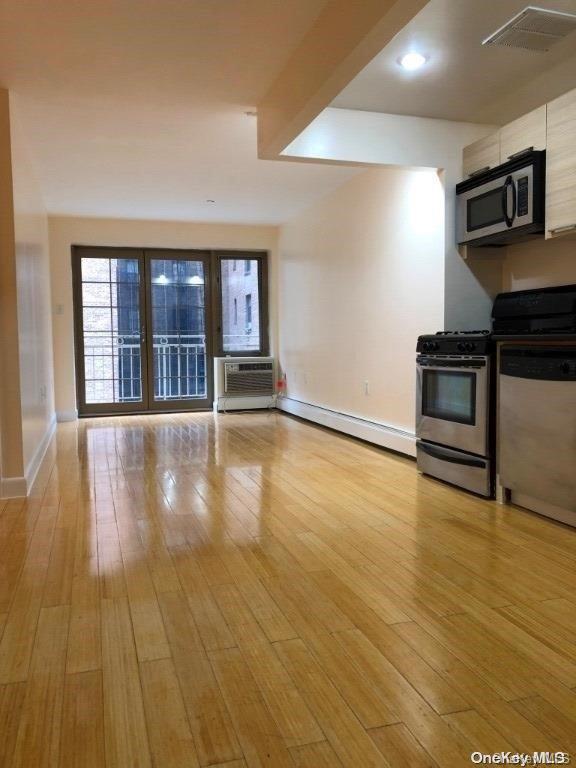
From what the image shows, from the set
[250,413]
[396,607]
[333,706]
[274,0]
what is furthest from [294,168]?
[333,706]

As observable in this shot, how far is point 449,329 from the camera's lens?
13.5ft

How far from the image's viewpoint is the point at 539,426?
3023 mm

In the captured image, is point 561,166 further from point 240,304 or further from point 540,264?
point 240,304

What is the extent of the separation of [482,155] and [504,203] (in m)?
0.52

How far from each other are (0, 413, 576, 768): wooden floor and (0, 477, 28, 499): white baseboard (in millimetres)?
97

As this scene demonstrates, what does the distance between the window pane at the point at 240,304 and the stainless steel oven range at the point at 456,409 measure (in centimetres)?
433

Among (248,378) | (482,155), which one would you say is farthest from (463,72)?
(248,378)

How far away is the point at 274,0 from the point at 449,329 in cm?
235

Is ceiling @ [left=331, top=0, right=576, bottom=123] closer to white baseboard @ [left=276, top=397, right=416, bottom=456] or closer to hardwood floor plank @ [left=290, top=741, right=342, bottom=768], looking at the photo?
white baseboard @ [left=276, top=397, right=416, bottom=456]

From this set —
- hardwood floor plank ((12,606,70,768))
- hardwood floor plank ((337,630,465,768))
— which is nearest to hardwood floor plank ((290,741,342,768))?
hardwood floor plank ((337,630,465,768))

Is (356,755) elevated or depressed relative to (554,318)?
depressed

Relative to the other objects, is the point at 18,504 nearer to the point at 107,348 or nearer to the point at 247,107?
the point at 247,107

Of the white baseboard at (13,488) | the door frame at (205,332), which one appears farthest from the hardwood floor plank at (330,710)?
the door frame at (205,332)

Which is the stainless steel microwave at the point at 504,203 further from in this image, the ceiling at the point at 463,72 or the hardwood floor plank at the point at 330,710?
the hardwood floor plank at the point at 330,710
